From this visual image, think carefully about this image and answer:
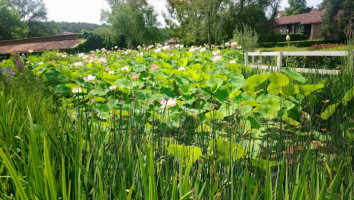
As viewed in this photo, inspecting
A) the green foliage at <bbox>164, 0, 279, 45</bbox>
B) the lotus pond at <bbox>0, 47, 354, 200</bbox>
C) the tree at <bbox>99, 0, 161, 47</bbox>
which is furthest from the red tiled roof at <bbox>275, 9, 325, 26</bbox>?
the lotus pond at <bbox>0, 47, 354, 200</bbox>

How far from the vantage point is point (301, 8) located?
70.2m

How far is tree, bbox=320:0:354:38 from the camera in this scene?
88.7 feet

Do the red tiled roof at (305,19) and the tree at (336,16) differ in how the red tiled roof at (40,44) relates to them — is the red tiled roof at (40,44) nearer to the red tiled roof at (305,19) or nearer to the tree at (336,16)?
the tree at (336,16)

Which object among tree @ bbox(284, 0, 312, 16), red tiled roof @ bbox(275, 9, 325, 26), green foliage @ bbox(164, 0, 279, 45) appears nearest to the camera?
green foliage @ bbox(164, 0, 279, 45)

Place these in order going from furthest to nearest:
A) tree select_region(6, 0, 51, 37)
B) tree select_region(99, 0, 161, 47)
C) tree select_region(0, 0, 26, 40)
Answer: tree select_region(6, 0, 51, 37) < tree select_region(0, 0, 26, 40) < tree select_region(99, 0, 161, 47)

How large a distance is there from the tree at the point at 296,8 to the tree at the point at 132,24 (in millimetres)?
55197

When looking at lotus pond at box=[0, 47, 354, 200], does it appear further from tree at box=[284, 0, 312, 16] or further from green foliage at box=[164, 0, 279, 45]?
tree at box=[284, 0, 312, 16]

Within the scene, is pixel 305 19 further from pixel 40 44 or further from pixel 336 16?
pixel 40 44

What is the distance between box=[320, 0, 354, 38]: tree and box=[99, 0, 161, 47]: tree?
18766 millimetres

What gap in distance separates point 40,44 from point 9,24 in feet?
61.1

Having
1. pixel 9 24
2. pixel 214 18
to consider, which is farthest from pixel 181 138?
pixel 9 24

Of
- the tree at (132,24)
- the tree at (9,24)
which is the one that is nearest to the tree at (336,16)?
the tree at (132,24)

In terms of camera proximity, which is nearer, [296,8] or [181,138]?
[181,138]

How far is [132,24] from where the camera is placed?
79.5 ft
